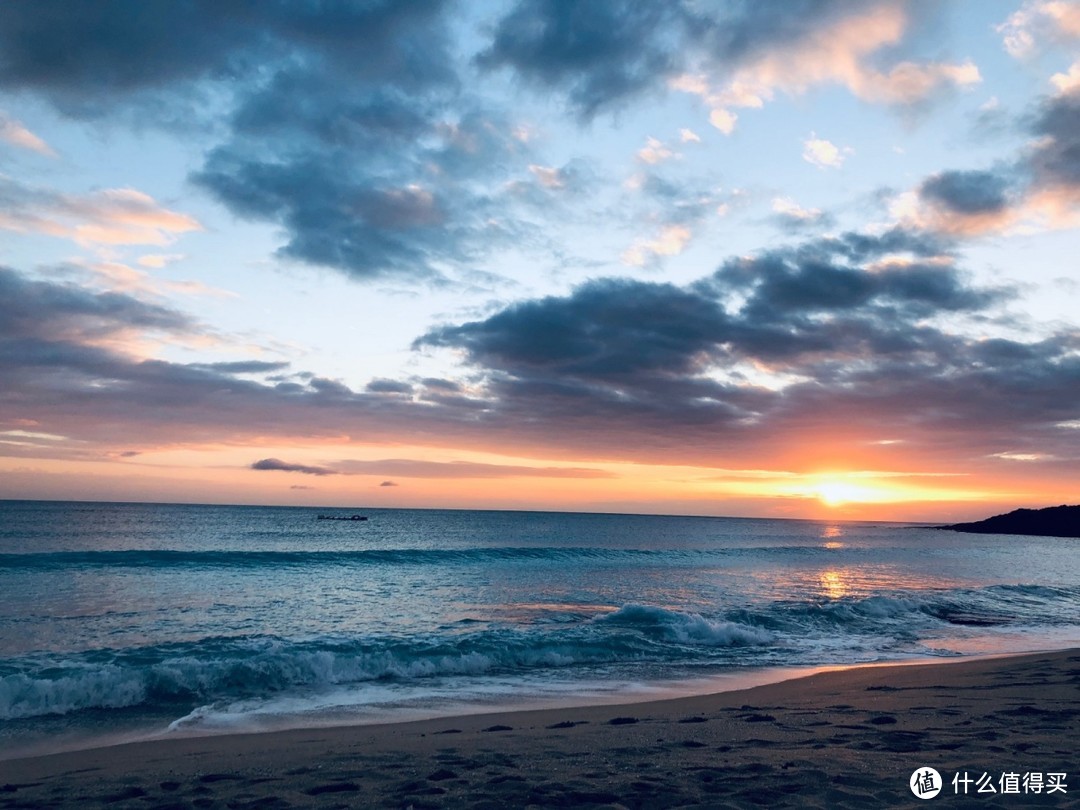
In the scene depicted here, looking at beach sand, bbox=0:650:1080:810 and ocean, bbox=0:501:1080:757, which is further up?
beach sand, bbox=0:650:1080:810

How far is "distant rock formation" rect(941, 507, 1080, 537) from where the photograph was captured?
123 metres

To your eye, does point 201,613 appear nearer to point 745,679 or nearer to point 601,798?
point 745,679

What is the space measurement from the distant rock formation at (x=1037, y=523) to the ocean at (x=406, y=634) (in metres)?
111

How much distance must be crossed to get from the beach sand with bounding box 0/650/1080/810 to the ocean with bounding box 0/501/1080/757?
5.77 ft

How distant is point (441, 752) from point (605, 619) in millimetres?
12597

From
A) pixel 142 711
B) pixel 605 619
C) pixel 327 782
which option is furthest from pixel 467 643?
pixel 327 782

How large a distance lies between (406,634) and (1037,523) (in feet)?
507

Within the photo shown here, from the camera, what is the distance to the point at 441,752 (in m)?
7.68

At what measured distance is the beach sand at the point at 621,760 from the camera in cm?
588

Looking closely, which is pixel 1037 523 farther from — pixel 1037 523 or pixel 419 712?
pixel 419 712

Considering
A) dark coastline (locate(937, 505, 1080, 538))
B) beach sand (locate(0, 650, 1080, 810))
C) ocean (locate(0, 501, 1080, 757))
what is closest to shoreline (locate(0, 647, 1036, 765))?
ocean (locate(0, 501, 1080, 757))

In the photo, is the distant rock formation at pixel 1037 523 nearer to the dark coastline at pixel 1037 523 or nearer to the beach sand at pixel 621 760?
the dark coastline at pixel 1037 523

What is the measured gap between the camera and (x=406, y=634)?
16.9 m

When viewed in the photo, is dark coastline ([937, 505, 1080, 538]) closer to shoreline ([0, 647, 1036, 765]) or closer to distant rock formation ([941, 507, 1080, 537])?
distant rock formation ([941, 507, 1080, 537])
